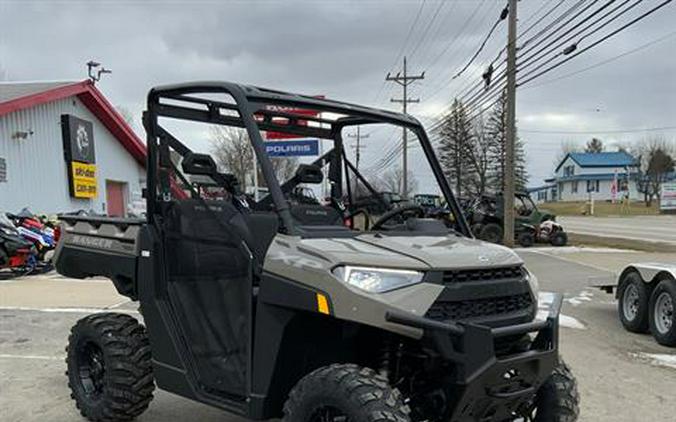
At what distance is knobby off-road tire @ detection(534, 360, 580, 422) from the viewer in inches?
151

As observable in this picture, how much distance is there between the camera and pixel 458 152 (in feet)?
153

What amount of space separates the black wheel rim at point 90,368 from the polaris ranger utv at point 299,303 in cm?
1

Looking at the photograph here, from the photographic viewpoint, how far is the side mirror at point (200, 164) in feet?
12.7

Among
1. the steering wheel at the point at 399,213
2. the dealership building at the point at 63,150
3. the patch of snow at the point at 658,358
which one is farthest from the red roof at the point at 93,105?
the patch of snow at the point at 658,358

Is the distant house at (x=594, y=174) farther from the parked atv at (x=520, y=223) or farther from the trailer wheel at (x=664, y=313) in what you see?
the trailer wheel at (x=664, y=313)

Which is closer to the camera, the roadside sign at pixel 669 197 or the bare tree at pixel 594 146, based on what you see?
the roadside sign at pixel 669 197

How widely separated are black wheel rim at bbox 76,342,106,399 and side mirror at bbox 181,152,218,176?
5.83ft

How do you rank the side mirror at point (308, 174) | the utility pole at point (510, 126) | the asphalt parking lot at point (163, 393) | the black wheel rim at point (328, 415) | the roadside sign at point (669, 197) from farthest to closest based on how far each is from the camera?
the roadside sign at point (669, 197) → the utility pole at point (510, 126) → the asphalt parking lot at point (163, 393) → the side mirror at point (308, 174) → the black wheel rim at point (328, 415)

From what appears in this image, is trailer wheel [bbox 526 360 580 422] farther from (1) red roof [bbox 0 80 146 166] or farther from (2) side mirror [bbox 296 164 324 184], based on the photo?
(1) red roof [bbox 0 80 146 166]

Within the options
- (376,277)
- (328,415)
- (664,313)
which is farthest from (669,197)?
(328,415)

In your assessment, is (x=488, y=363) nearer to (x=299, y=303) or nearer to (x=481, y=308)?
(x=481, y=308)

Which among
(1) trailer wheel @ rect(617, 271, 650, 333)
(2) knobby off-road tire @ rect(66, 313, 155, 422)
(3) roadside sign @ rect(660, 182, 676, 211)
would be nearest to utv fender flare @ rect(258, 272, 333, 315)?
(2) knobby off-road tire @ rect(66, 313, 155, 422)

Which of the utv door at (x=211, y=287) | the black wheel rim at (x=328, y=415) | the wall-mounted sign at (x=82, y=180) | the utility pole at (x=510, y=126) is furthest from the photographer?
the utility pole at (x=510, y=126)

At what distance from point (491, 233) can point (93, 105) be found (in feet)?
50.1
